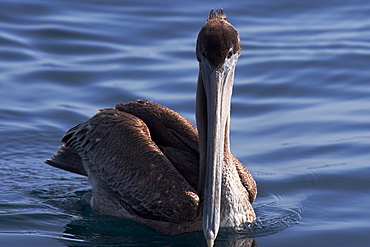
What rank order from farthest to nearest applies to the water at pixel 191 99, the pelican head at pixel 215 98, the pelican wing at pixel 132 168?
1. the water at pixel 191 99
2. the pelican wing at pixel 132 168
3. the pelican head at pixel 215 98

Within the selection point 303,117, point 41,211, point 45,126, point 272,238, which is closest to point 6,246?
point 41,211

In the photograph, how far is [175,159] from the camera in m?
7.27

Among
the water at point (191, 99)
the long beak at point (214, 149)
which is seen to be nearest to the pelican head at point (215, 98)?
the long beak at point (214, 149)

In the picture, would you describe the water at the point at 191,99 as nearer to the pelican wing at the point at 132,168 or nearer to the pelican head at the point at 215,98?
the pelican wing at the point at 132,168

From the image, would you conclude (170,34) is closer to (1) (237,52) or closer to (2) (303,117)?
(2) (303,117)

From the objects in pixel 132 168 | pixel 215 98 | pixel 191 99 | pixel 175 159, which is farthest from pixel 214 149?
pixel 191 99

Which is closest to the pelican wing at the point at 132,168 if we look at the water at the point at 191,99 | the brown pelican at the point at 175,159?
the brown pelican at the point at 175,159

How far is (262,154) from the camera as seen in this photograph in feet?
30.2

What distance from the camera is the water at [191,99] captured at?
7406mm

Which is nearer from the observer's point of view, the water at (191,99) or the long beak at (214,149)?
the long beak at (214,149)

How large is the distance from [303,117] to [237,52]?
13.1 feet

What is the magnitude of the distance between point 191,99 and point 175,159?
11.9ft

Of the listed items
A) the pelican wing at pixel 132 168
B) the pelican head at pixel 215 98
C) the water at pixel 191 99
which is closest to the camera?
the pelican head at pixel 215 98

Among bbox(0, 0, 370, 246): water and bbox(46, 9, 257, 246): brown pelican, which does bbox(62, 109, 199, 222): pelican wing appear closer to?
bbox(46, 9, 257, 246): brown pelican
